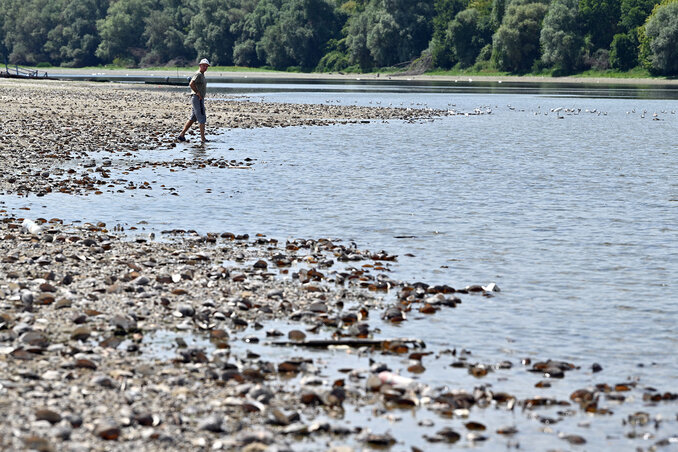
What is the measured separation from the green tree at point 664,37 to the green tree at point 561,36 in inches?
471

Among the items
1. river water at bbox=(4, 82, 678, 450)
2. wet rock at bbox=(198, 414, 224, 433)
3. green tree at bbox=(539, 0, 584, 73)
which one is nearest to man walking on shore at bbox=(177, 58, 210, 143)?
river water at bbox=(4, 82, 678, 450)

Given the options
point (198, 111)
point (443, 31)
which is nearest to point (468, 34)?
point (443, 31)

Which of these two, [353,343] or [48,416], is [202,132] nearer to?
[353,343]

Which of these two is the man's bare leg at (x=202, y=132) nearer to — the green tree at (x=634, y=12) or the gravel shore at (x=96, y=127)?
the gravel shore at (x=96, y=127)

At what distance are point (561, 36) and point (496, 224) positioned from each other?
→ 129 m

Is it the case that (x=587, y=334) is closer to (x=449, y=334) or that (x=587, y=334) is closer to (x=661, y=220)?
(x=449, y=334)

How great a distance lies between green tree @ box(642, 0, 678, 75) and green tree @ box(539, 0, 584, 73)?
1197 cm

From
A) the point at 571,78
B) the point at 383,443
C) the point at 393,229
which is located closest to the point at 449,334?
the point at 383,443

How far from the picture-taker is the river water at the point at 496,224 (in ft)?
35.2

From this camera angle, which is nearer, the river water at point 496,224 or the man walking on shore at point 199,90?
the river water at point 496,224

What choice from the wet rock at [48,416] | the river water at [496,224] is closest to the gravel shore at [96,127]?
the river water at [496,224]

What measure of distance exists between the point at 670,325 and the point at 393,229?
25.2 feet

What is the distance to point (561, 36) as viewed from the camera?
142 meters

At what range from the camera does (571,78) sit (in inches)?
5965
